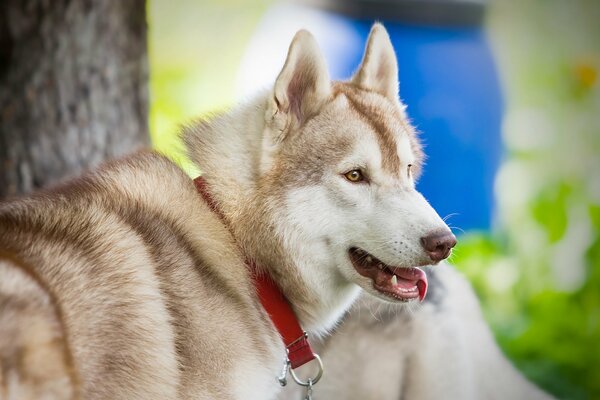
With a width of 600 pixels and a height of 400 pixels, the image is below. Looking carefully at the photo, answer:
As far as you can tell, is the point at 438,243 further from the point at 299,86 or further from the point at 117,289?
the point at 117,289

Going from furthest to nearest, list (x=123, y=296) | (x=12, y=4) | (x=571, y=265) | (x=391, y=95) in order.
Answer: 1. (x=571, y=265)
2. (x=12, y=4)
3. (x=391, y=95)
4. (x=123, y=296)

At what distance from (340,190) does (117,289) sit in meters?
0.85

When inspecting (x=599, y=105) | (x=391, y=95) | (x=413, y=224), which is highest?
(x=391, y=95)

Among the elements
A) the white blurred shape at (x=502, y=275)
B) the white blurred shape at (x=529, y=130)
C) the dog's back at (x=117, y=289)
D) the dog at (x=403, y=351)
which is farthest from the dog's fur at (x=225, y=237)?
the white blurred shape at (x=502, y=275)

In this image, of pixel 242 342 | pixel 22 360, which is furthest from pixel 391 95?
pixel 22 360

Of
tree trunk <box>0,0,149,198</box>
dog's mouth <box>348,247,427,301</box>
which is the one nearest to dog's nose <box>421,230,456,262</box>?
dog's mouth <box>348,247,427,301</box>

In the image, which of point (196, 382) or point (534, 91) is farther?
point (534, 91)

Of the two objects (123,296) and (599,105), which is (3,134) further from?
(599,105)

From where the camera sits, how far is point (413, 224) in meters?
2.49

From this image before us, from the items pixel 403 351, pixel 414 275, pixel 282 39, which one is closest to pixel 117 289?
pixel 414 275

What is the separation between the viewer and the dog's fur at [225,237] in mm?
2074

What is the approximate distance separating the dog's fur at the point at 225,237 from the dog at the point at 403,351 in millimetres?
524

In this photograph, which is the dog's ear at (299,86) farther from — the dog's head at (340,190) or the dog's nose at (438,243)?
the dog's nose at (438,243)

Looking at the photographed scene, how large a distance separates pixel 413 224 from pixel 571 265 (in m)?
2.69
